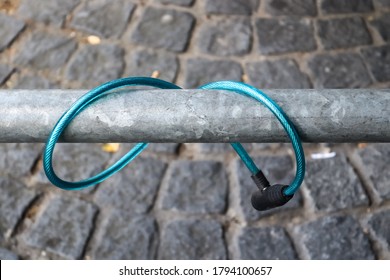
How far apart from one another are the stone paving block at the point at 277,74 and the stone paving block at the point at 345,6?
57 cm

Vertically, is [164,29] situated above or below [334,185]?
above

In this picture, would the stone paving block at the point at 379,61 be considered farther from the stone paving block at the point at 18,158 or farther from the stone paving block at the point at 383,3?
the stone paving block at the point at 18,158

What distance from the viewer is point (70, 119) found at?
2.39 feet

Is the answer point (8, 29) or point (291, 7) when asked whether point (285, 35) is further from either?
point (8, 29)

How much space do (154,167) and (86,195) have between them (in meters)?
0.35

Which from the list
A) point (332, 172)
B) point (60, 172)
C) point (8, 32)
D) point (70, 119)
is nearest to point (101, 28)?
point (8, 32)

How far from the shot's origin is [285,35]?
2916 millimetres

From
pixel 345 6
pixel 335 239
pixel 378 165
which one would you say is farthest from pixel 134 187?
pixel 345 6

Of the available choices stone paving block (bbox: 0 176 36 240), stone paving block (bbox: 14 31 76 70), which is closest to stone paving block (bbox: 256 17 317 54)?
stone paving block (bbox: 14 31 76 70)

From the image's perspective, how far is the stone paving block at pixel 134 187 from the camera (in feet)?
7.43

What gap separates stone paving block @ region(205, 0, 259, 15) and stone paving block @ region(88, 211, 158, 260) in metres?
1.48

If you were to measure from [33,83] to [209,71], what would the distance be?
97 centimetres

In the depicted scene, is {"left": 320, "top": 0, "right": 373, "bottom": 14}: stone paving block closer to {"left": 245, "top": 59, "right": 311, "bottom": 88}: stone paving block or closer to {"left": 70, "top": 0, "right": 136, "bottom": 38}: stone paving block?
{"left": 245, "top": 59, "right": 311, "bottom": 88}: stone paving block

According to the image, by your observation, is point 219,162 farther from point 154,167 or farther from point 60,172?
point 60,172
